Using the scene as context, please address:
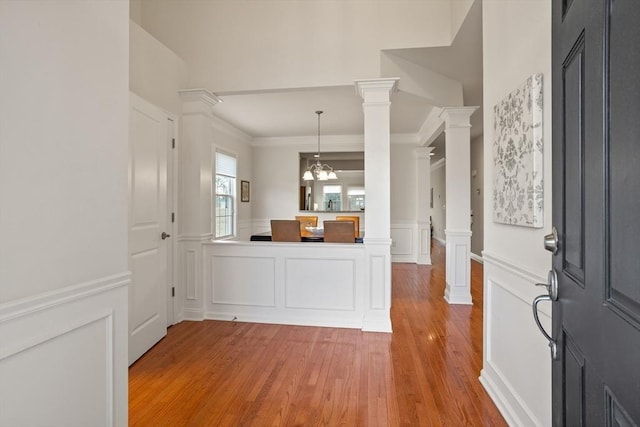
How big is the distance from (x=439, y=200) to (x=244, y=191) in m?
6.94

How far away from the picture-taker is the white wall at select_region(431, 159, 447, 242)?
10.3 metres

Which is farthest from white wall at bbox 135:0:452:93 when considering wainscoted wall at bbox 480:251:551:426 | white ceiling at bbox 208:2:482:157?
wainscoted wall at bbox 480:251:551:426

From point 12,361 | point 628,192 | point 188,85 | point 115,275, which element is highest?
point 188,85

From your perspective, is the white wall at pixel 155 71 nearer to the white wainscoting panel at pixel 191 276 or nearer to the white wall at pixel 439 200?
the white wainscoting panel at pixel 191 276

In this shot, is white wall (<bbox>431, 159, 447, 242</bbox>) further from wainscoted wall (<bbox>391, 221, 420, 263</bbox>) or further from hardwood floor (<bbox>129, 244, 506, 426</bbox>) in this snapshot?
hardwood floor (<bbox>129, 244, 506, 426</bbox>)

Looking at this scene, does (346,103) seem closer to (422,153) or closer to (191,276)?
(422,153)

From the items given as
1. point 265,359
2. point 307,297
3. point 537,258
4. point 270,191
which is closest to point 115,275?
point 265,359

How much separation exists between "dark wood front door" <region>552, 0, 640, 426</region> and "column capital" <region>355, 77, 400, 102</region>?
2.29 m

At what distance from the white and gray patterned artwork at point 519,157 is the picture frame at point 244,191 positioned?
Answer: 5.25 meters

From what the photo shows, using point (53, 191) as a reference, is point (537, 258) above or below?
below

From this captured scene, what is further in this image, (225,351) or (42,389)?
(225,351)

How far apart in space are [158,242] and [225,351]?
3.75ft

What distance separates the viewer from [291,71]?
10.7ft

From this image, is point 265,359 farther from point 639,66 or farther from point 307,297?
point 639,66
